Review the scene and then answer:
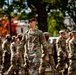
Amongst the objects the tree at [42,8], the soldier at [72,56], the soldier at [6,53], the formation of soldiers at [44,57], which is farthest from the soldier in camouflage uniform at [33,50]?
the tree at [42,8]

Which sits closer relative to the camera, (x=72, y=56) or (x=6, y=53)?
(x=72, y=56)

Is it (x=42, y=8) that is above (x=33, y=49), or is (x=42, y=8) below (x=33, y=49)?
below

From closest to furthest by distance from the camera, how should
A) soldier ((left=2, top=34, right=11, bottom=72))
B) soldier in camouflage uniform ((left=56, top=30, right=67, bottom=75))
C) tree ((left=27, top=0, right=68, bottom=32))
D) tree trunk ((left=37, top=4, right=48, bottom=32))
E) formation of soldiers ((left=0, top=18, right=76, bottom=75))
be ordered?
formation of soldiers ((left=0, top=18, right=76, bottom=75)) < soldier in camouflage uniform ((left=56, top=30, right=67, bottom=75)) < soldier ((left=2, top=34, right=11, bottom=72)) < tree ((left=27, top=0, right=68, bottom=32)) < tree trunk ((left=37, top=4, right=48, bottom=32))

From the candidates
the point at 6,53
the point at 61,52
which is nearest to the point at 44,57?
the point at 61,52

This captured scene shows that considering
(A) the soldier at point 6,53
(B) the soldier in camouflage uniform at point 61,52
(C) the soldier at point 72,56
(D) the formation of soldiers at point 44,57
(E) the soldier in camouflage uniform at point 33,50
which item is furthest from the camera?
(A) the soldier at point 6,53

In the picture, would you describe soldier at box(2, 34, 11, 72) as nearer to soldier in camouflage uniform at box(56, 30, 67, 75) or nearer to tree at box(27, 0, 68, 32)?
soldier in camouflage uniform at box(56, 30, 67, 75)

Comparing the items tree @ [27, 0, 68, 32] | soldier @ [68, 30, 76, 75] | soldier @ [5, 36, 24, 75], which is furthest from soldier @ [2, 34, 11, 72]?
tree @ [27, 0, 68, 32]

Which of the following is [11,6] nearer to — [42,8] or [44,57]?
[42,8]

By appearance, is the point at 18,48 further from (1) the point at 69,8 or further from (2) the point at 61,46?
(1) the point at 69,8

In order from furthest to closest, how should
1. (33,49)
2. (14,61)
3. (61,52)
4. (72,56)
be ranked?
(61,52) < (14,61) < (72,56) < (33,49)

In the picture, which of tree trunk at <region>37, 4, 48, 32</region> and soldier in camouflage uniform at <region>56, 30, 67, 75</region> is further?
tree trunk at <region>37, 4, 48, 32</region>

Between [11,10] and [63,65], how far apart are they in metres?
19.4

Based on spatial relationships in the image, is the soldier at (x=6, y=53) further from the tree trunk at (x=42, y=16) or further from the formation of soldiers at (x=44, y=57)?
the tree trunk at (x=42, y=16)

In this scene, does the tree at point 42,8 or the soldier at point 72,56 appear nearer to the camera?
the soldier at point 72,56
